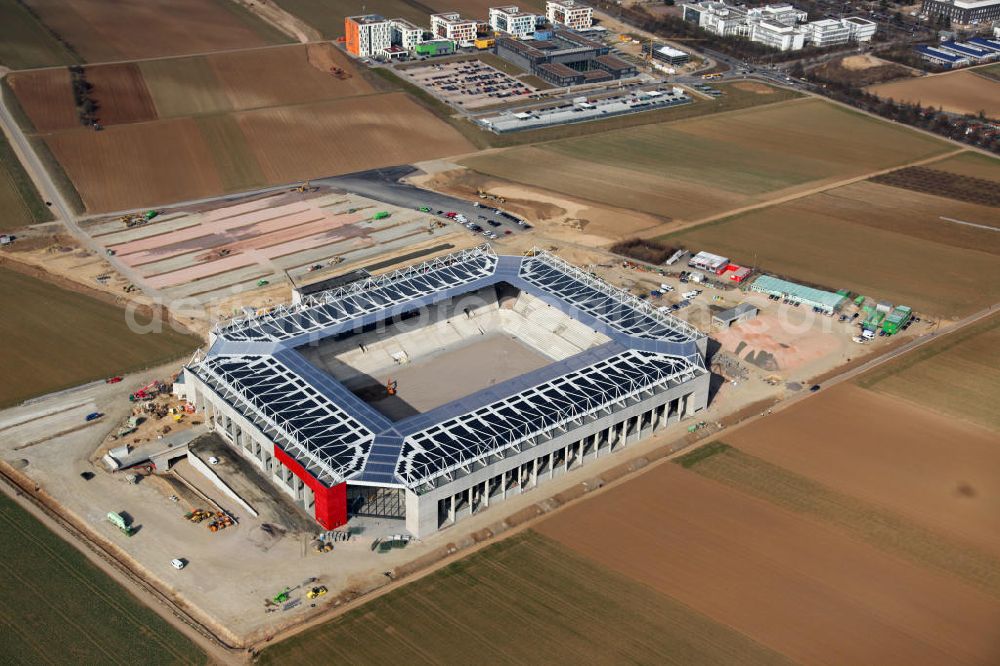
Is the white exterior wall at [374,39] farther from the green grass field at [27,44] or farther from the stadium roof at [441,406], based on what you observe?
the stadium roof at [441,406]

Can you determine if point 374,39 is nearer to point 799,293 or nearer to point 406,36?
point 406,36

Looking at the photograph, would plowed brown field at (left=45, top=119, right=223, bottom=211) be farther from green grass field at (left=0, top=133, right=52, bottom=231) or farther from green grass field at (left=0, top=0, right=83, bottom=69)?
green grass field at (left=0, top=0, right=83, bottom=69)

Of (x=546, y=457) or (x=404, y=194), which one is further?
(x=404, y=194)

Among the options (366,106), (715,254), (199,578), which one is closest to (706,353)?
(715,254)

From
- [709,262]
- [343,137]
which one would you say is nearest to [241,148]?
[343,137]

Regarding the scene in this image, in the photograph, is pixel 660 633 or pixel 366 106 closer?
pixel 660 633

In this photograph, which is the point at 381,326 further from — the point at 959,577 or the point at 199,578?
the point at 959,577

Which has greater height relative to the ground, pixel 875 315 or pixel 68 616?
pixel 875 315
